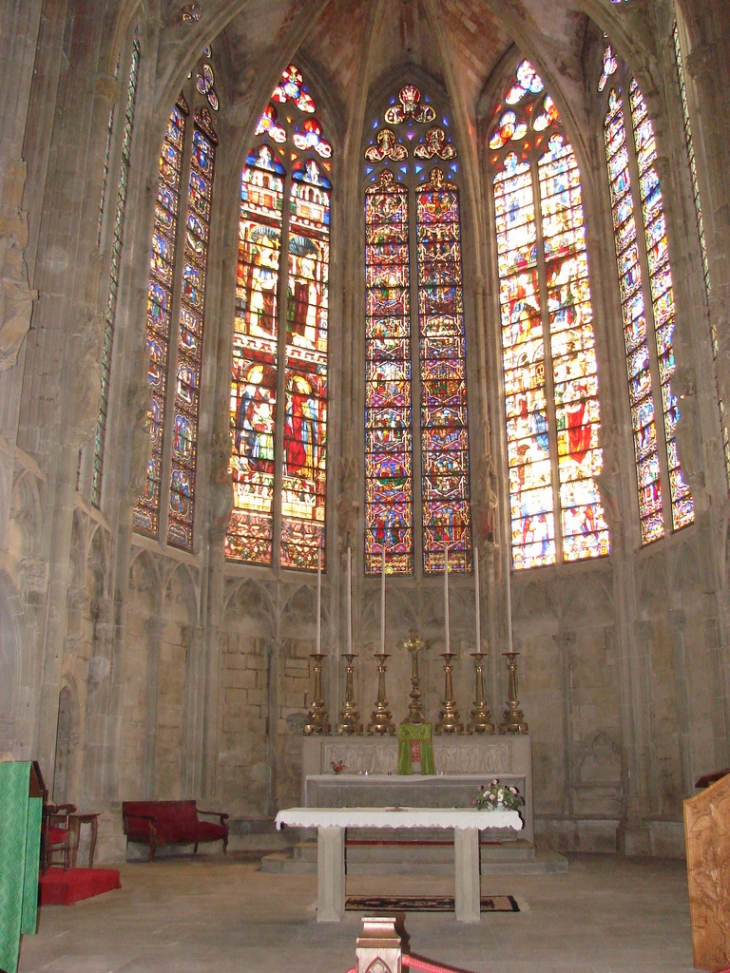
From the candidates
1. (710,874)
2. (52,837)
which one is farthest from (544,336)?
(710,874)

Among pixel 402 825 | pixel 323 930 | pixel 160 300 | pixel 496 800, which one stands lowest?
pixel 323 930

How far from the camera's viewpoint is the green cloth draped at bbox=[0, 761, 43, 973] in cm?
612

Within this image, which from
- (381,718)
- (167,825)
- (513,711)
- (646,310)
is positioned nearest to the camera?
(513,711)

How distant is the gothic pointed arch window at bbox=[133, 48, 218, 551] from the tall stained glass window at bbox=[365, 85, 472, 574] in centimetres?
337

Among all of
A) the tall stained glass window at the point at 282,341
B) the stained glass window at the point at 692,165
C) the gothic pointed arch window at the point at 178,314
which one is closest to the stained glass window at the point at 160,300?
the gothic pointed arch window at the point at 178,314

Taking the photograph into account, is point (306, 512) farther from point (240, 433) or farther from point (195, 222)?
point (195, 222)

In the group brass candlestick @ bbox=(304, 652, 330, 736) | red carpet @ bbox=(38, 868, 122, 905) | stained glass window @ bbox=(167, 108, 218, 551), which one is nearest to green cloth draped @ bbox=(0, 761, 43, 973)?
red carpet @ bbox=(38, 868, 122, 905)

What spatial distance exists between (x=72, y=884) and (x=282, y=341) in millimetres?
11363

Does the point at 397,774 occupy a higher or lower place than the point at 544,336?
lower

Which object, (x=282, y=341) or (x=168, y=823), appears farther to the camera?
(x=282, y=341)

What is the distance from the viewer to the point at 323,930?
7.56 m

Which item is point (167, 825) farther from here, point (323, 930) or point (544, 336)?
point (544, 336)

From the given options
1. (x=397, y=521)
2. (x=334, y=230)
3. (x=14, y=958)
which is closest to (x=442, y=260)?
(x=334, y=230)

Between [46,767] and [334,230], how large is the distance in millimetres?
12241
